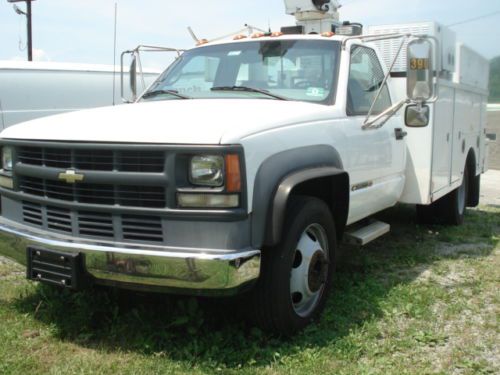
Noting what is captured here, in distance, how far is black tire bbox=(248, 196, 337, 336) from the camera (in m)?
3.47

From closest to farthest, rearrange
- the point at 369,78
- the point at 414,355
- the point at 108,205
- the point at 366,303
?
the point at 108,205 → the point at 414,355 → the point at 366,303 → the point at 369,78

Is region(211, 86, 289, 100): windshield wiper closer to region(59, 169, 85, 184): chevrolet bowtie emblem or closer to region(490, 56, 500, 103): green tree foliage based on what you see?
region(59, 169, 85, 184): chevrolet bowtie emblem

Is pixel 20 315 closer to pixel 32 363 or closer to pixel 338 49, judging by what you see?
pixel 32 363

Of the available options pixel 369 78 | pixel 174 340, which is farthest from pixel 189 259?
pixel 369 78

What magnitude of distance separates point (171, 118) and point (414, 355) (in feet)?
6.69

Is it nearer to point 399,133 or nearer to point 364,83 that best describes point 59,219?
point 364,83

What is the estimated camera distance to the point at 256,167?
3.27m

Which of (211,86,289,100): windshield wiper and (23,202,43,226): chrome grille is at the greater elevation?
(211,86,289,100): windshield wiper

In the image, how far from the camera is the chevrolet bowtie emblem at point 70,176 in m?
3.38

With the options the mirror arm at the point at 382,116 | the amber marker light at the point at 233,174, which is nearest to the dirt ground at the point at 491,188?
the mirror arm at the point at 382,116

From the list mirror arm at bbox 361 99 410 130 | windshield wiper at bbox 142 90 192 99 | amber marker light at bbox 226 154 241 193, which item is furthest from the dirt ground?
amber marker light at bbox 226 154 241 193

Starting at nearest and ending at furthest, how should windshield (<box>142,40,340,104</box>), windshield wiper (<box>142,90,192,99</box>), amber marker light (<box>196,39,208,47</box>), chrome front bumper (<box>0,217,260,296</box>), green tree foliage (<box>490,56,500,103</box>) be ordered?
chrome front bumper (<box>0,217,260,296</box>) < windshield (<box>142,40,340,104</box>) < windshield wiper (<box>142,90,192,99</box>) < amber marker light (<box>196,39,208,47</box>) < green tree foliage (<box>490,56,500,103</box>)

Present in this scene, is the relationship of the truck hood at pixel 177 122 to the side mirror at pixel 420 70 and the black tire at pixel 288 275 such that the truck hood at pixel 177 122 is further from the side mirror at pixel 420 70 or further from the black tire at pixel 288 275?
the side mirror at pixel 420 70

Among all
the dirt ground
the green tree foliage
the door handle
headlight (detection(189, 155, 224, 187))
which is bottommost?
the dirt ground
